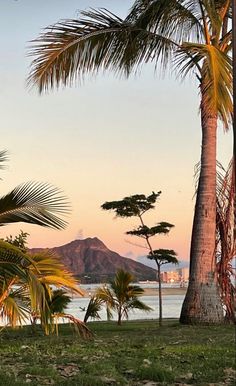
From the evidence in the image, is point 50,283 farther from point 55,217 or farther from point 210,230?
point 210,230

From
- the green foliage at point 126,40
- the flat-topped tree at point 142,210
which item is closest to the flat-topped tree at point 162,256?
the flat-topped tree at point 142,210

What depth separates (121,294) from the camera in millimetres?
19391

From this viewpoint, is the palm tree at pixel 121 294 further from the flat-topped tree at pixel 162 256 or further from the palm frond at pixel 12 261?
the palm frond at pixel 12 261

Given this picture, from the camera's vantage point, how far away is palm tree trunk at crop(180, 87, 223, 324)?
50.6 ft

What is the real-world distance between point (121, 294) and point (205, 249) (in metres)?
4.50

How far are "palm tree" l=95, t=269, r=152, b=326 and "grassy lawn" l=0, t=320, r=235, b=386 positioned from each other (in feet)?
25.3

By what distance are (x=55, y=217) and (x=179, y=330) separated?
5955 mm

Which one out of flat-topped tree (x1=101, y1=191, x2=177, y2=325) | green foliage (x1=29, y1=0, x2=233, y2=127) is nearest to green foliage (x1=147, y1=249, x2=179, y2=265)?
flat-topped tree (x1=101, y1=191, x2=177, y2=325)

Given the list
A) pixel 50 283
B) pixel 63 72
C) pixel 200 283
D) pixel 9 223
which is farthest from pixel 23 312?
pixel 63 72

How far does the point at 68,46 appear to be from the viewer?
15.8 m

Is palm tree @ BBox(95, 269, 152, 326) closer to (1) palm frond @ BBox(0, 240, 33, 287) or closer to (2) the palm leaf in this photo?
(2) the palm leaf

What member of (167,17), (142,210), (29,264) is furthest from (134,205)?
(29,264)

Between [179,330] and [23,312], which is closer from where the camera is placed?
[23,312]

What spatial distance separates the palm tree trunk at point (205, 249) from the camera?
1542cm
